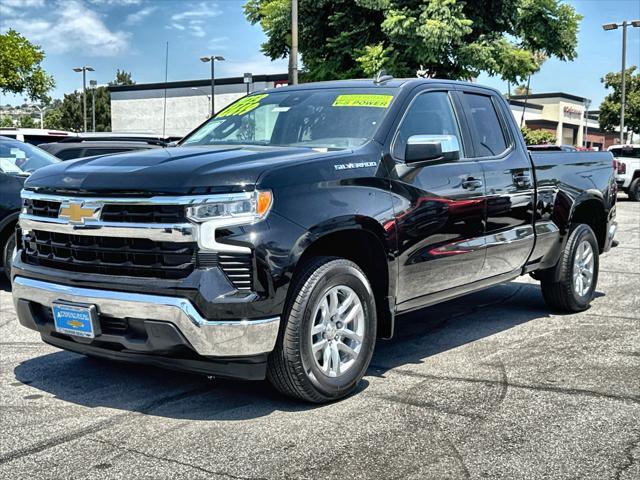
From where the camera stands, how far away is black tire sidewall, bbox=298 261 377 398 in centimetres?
421

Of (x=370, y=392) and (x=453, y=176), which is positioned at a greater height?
(x=453, y=176)

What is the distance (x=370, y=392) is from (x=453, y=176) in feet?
5.34

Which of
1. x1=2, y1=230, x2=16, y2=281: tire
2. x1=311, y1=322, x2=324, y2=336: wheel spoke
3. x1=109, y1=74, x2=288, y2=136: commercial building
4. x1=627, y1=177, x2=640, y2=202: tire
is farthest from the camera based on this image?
x1=109, y1=74, x2=288, y2=136: commercial building

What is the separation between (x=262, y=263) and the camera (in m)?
3.96

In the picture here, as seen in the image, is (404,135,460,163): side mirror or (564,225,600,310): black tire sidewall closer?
(404,135,460,163): side mirror

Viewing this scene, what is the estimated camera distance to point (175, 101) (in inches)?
2312

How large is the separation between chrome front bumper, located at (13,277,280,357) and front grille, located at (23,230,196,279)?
0.44ft

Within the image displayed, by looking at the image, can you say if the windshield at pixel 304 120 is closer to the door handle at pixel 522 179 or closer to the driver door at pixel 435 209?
the driver door at pixel 435 209

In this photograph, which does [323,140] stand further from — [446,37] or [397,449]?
[446,37]

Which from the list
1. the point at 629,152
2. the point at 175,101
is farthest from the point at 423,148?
the point at 175,101

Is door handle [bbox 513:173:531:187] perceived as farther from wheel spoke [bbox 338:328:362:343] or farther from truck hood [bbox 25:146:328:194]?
wheel spoke [bbox 338:328:362:343]

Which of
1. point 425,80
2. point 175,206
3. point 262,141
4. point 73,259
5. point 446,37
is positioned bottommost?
point 73,259

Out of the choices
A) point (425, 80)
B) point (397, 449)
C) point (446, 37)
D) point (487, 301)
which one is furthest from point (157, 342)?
point (446, 37)

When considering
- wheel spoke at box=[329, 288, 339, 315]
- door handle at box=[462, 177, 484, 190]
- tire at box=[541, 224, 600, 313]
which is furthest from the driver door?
tire at box=[541, 224, 600, 313]
